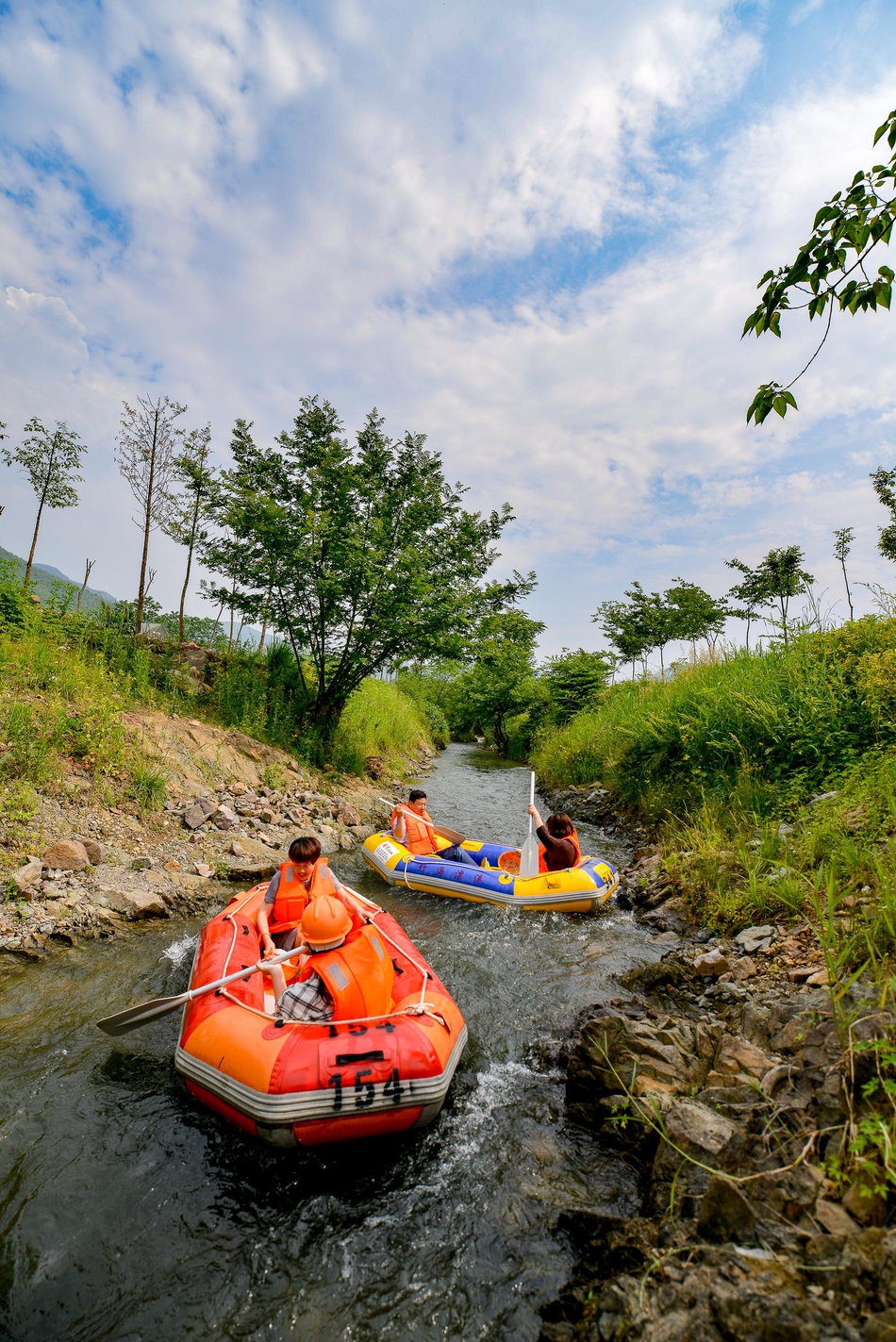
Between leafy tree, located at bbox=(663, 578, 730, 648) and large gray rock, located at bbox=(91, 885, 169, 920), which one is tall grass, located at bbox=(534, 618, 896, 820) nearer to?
large gray rock, located at bbox=(91, 885, 169, 920)

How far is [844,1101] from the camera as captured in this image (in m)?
2.16

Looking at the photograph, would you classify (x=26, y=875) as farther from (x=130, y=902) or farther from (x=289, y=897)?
(x=289, y=897)

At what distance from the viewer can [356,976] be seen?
364cm

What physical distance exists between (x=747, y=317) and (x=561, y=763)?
12916 mm

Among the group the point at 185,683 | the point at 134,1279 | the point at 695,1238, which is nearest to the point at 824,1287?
the point at 695,1238

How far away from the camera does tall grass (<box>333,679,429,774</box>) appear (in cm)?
1214

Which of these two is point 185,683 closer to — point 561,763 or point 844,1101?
point 561,763

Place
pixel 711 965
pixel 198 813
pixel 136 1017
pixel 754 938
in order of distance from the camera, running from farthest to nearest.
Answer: pixel 198 813 < pixel 754 938 < pixel 711 965 < pixel 136 1017

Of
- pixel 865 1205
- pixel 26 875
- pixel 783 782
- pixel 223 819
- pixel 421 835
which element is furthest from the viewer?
pixel 421 835

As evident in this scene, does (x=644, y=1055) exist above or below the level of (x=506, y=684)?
below

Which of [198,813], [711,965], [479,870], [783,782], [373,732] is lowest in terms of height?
[711,965]

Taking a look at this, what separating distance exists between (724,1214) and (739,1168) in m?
0.28

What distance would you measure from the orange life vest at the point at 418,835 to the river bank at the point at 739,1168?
4308mm

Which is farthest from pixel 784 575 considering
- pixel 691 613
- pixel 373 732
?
pixel 373 732
